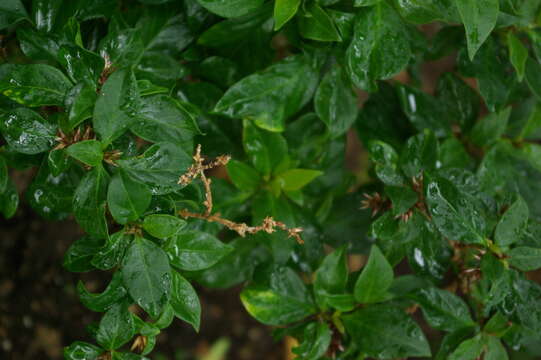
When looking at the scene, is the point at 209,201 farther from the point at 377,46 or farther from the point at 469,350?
the point at 469,350

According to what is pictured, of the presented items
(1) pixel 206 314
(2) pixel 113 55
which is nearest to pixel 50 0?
(2) pixel 113 55

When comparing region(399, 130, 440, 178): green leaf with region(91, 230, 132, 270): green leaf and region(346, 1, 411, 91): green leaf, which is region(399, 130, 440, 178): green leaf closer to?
region(346, 1, 411, 91): green leaf

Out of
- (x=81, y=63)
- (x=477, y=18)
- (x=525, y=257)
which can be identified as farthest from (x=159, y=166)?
(x=525, y=257)

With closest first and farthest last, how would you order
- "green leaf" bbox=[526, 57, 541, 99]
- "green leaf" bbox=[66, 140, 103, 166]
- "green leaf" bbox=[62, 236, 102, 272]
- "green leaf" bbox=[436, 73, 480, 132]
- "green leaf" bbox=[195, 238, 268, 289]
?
"green leaf" bbox=[66, 140, 103, 166] < "green leaf" bbox=[62, 236, 102, 272] < "green leaf" bbox=[526, 57, 541, 99] < "green leaf" bbox=[195, 238, 268, 289] < "green leaf" bbox=[436, 73, 480, 132]

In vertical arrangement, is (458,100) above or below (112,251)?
below

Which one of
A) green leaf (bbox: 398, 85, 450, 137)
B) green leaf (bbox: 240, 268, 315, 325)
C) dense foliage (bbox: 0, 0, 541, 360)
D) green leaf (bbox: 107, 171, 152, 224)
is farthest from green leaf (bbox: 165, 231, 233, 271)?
green leaf (bbox: 398, 85, 450, 137)
